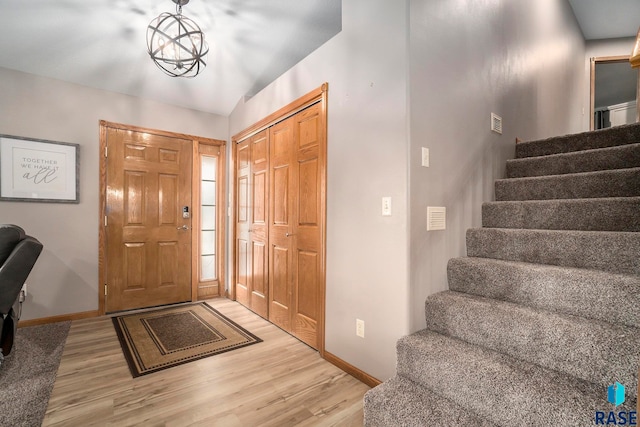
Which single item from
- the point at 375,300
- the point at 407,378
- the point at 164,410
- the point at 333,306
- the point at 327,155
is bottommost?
the point at 164,410

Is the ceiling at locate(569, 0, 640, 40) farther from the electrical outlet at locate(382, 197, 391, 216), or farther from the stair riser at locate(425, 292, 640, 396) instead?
the stair riser at locate(425, 292, 640, 396)

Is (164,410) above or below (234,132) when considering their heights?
below

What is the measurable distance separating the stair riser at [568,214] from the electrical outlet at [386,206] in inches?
39.1

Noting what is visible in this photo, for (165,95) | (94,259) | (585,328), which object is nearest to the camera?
(585,328)

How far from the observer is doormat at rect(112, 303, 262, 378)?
237 centimetres

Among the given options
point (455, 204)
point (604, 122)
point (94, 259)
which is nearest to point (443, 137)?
point (455, 204)

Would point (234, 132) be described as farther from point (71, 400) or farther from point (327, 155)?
point (71, 400)

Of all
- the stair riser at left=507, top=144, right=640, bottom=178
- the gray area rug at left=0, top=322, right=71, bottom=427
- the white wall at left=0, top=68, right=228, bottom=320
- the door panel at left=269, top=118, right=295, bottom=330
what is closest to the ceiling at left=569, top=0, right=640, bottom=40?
the stair riser at left=507, top=144, right=640, bottom=178

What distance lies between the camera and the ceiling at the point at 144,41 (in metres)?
2.49

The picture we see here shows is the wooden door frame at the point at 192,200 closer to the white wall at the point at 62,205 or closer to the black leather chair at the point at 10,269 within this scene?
the white wall at the point at 62,205

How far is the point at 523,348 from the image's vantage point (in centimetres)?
142

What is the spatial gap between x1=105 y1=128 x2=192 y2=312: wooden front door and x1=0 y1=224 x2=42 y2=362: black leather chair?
121cm

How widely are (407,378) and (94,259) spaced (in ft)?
11.3

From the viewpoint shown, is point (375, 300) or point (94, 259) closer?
point (375, 300)
